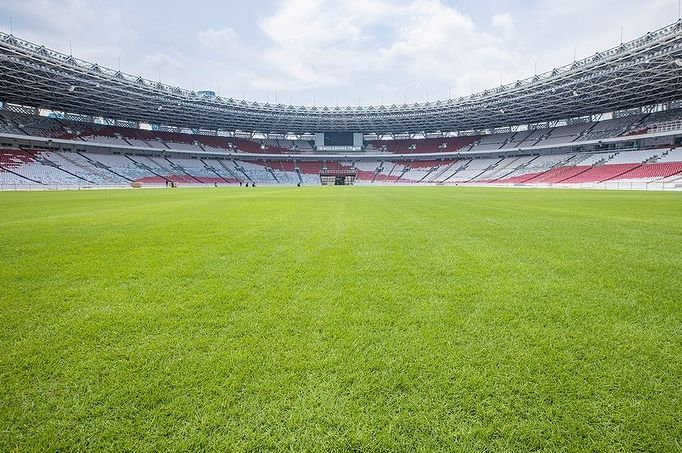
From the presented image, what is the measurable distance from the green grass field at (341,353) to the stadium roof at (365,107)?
38.6 metres

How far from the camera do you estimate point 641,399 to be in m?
1.85

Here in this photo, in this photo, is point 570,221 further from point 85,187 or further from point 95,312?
point 85,187

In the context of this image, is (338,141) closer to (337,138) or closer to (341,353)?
(337,138)

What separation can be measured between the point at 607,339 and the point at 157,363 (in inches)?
128

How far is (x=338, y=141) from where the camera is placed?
254 feet

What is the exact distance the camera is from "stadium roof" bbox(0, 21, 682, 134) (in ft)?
105

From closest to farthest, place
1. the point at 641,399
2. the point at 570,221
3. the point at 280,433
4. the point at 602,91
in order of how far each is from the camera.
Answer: the point at 280,433, the point at 641,399, the point at 570,221, the point at 602,91

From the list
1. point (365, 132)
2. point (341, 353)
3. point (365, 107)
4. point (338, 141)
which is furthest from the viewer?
point (365, 132)

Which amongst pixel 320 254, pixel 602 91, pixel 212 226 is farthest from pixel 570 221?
pixel 602 91

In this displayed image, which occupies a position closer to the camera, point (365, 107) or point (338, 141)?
point (365, 107)

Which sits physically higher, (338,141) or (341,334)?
(338,141)

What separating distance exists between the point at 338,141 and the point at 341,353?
77.8 metres

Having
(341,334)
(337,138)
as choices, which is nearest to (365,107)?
(337,138)

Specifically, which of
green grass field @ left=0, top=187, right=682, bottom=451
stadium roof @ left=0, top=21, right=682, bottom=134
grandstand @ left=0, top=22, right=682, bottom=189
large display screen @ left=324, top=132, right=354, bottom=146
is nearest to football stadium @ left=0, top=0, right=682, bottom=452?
green grass field @ left=0, top=187, right=682, bottom=451
